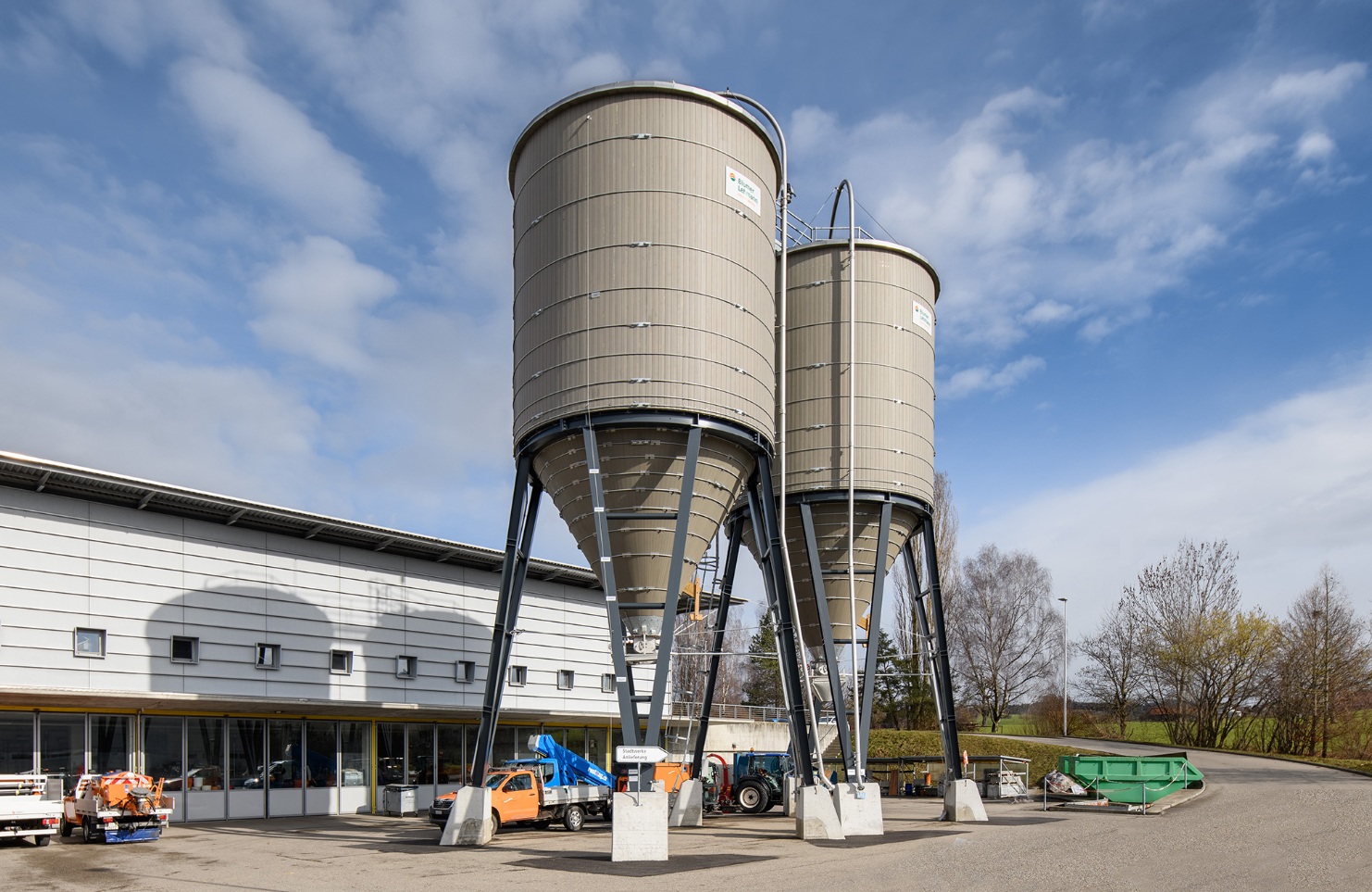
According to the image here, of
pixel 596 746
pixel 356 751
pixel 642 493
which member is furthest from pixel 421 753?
pixel 642 493

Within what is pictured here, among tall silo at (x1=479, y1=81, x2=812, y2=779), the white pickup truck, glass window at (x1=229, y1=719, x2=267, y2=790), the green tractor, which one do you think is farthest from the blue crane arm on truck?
the white pickup truck

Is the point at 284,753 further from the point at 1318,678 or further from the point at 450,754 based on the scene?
the point at 1318,678

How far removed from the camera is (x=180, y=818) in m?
25.6

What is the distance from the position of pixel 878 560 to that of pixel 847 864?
8884 mm

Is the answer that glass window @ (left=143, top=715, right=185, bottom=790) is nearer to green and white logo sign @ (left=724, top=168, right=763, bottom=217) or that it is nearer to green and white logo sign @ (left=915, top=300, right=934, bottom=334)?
green and white logo sign @ (left=724, top=168, right=763, bottom=217)

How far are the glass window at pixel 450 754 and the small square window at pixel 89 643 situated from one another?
10.9 meters

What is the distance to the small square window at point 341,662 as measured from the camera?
28.8m

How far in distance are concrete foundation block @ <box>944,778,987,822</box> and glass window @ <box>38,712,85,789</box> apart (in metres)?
19.7

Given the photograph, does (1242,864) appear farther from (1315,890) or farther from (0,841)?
(0,841)

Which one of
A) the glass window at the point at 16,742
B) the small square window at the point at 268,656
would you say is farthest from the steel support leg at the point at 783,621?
the glass window at the point at 16,742

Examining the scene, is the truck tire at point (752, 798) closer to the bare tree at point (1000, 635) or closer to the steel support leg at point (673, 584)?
the steel support leg at point (673, 584)

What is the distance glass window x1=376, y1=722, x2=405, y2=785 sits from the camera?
3047 centimetres

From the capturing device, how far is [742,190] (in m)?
21.0

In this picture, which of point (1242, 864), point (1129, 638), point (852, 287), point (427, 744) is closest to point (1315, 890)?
point (1242, 864)
